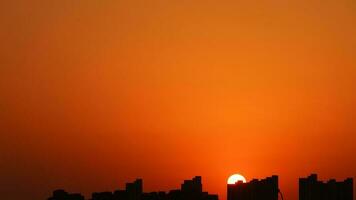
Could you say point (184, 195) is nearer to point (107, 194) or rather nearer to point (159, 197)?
point (159, 197)

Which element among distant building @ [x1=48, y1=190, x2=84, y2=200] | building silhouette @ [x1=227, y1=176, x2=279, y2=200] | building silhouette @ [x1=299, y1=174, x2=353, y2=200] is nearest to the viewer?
distant building @ [x1=48, y1=190, x2=84, y2=200]

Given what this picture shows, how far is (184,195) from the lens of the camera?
1438 inches

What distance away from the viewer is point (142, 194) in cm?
3447

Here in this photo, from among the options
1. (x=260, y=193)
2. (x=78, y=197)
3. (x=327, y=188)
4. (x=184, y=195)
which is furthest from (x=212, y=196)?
(x=327, y=188)

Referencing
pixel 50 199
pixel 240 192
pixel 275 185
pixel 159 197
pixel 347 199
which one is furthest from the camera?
pixel 347 199

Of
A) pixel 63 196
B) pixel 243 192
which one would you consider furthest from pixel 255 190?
pixel 63 196

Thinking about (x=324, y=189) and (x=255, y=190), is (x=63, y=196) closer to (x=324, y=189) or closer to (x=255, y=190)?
(x=255, y=190)

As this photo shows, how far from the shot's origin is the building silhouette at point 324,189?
43031 mm

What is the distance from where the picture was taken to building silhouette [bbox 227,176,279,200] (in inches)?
1500

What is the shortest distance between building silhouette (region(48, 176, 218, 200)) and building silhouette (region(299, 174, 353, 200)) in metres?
6.60

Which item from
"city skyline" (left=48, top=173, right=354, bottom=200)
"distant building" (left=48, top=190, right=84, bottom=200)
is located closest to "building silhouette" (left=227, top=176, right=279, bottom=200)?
"city skyline" (left=48, top=173, right=354, bottom=200)

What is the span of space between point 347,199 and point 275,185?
4.66 m

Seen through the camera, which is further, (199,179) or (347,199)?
(347,199)

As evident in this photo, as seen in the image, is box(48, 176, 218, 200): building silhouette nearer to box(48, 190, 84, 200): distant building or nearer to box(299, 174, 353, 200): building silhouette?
box(48, 190, 84, 200): distant building
